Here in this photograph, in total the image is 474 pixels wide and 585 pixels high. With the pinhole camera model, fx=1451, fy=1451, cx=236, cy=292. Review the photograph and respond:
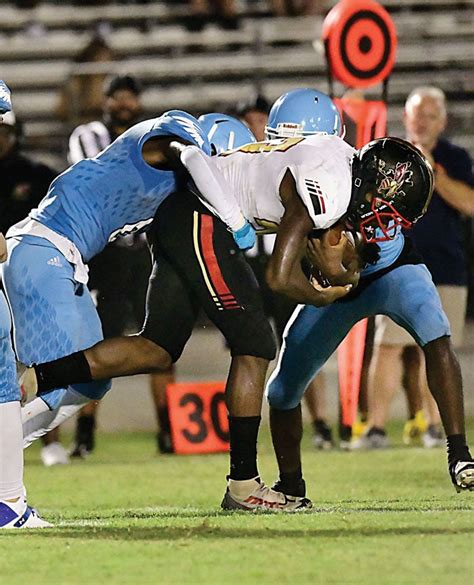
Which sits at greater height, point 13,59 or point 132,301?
point 13,59

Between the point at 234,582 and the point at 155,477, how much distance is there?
127 inches

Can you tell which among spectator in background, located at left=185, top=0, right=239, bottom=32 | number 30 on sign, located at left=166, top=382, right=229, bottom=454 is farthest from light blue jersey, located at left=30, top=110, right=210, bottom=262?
spectator in background, located at left=185, top=0, right=239, bottom=32

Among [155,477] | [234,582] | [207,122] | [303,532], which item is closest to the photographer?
[234,582]

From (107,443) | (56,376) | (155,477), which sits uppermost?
(56,376)

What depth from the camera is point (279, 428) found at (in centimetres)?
542

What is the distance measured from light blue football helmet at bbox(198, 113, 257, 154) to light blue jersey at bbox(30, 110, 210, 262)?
537 millimetres

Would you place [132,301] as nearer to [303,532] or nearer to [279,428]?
[279,428]

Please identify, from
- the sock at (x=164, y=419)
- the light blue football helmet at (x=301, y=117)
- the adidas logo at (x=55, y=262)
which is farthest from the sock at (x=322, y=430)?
the adidas logo at (x=55, y=262)

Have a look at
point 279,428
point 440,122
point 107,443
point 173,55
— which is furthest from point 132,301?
point 173,55

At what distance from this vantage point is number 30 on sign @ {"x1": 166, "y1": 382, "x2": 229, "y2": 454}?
7.95 meters

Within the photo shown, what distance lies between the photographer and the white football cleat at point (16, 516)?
459cm

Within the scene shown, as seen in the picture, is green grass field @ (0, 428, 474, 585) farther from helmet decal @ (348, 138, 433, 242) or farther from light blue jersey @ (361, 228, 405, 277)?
helmet decal @ (348, 138, 433, 242)

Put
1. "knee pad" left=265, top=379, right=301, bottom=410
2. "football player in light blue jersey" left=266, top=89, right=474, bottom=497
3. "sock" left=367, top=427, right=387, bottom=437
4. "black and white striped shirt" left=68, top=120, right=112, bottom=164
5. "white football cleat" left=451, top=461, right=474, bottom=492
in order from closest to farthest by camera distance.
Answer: "white football cleat" left=451, top=461, right=474, bottom=492
"football player in light blue jersey" left=266, top=89, right=474, bottom=497
"knee pad" left=265, top=379, right=301, bottom=410
"sock" left=367, top=427, right=387, bottom=437
"black and white striped shirt" left=68, top=120, right=112, bottom=164

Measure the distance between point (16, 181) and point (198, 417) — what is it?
5.37 ft
